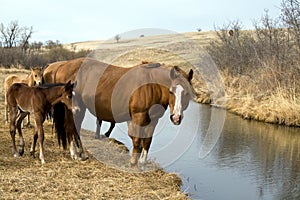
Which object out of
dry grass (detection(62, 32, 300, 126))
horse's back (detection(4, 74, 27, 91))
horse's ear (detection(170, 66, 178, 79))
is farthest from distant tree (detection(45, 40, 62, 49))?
horse's ear (detection(170, 66, 178, 79))

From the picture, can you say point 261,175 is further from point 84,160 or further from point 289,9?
point 289,9

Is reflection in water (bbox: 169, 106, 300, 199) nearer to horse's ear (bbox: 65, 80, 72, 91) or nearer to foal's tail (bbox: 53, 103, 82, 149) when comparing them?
foal's tail (bbox: 53, 103, 82, 149)

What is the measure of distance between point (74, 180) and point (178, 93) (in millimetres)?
2032

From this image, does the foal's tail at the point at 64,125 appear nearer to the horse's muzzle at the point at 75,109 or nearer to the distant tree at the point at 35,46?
the horse's muzzle at the point at 75,109

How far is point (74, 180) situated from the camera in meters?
5.41

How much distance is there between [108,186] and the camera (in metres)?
5.29

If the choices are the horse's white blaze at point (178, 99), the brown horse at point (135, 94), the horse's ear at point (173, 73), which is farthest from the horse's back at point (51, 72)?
the horse's white blaze at point (178, 99)

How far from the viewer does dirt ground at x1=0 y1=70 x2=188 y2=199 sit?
4.89 m

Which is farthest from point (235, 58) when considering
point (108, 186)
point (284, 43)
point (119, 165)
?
point (108, 186)

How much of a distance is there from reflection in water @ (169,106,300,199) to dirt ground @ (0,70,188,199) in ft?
2.85

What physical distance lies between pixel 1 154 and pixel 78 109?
168cm

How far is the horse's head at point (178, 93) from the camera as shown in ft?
18.0

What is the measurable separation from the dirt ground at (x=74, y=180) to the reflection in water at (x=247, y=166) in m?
0.87

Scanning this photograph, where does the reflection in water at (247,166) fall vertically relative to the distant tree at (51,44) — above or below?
below
